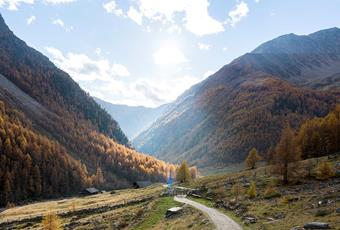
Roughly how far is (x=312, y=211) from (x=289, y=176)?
105 feet

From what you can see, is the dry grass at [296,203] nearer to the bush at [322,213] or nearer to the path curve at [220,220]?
the bush at [322,213]

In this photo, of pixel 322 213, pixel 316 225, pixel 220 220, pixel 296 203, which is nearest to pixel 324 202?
pixel 296 203

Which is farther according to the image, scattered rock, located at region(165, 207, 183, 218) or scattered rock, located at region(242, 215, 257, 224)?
scattered rock, located at region(165, 207, 183, 218)

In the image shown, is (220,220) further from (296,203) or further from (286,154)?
(286,154)

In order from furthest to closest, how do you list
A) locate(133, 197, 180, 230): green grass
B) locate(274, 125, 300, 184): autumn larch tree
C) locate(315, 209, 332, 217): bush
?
locate(274, 125, 300, 184): autumn larch tree, locate(133, 197, 180, 230): green grass, locate(315, 209, 332, 217): bush

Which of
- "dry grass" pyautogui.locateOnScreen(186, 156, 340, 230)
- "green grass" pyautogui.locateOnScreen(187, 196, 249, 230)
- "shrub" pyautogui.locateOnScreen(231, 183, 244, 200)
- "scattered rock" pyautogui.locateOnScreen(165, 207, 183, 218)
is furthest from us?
"shrub" pyautogui.locateOnScreen(231, 183, 244, 200)

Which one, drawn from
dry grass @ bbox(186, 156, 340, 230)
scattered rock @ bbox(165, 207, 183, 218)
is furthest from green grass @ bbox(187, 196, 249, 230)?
scattered rock @ bbox(165, 207, 183, 218)

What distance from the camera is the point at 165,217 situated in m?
56.7

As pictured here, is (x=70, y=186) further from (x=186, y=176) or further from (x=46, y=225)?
(x=46, y=225)

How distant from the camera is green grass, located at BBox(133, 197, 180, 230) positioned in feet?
180

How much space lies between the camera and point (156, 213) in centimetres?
6056

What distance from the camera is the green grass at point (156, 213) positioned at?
180ft

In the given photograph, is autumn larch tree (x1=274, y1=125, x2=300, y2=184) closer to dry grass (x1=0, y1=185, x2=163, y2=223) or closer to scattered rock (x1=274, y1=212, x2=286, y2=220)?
scattered rock (x1=274, y1=212, x2=286, y2=220)

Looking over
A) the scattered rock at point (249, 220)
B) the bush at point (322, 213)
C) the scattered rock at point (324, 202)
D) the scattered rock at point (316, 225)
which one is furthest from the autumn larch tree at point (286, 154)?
the scattered rock at point (316, 225)
